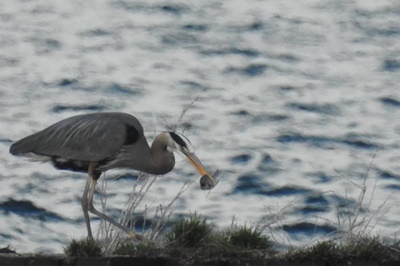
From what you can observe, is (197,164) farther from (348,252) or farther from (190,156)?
(348,252)

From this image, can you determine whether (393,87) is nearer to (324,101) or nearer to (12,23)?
(324,101)

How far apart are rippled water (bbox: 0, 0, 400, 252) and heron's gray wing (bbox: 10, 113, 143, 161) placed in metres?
4.94

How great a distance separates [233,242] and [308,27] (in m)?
12.6

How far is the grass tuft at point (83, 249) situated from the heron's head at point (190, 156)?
160cm

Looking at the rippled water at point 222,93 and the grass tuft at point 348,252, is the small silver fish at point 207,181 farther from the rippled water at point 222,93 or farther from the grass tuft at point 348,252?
the rippled water at point 222,93

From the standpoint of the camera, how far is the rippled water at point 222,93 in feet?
57.0

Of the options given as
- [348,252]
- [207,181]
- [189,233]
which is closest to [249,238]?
[189,233]

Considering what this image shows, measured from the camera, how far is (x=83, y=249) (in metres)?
9.30

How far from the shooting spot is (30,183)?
17969 millimetres

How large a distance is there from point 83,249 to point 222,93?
11.3 m

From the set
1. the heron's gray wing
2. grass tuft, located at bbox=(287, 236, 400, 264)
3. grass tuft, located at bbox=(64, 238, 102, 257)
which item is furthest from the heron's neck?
grass tuft, located at bbox=(287, 236, 400, 264)

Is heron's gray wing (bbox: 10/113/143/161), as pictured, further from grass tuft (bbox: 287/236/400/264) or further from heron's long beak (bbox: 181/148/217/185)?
grass tuft (bbox: 287/236/400/264)

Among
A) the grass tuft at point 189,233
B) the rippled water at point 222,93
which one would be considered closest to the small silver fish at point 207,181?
the grass tuft at point 189,233

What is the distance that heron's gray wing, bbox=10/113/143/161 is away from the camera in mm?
11117
